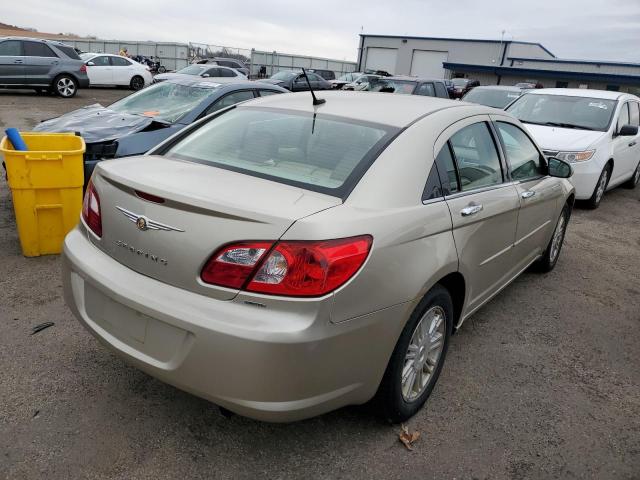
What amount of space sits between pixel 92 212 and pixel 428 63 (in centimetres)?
4901

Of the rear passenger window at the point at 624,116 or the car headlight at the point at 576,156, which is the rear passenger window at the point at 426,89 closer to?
the rear passenger window at the point at 624,116

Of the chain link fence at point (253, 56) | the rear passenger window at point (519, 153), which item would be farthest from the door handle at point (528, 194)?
the chain link fence at point (253, 56)

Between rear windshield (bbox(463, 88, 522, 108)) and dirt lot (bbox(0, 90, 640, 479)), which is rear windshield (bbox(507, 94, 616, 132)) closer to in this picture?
rear windshield (bbox(463, 88, 522, 108))

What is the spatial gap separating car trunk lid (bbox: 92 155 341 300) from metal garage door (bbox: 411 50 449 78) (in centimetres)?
4775

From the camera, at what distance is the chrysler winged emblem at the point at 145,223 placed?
216 cm

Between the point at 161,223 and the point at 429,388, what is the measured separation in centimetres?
167

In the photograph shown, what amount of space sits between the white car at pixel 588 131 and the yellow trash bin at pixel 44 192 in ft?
19.5

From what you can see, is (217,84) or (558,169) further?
(217,84)

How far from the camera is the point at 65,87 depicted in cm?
1769

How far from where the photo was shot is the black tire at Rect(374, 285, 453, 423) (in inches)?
95.7

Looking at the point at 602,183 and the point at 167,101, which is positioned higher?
the point at 167,101

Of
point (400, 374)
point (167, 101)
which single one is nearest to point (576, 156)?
point (167, 101)

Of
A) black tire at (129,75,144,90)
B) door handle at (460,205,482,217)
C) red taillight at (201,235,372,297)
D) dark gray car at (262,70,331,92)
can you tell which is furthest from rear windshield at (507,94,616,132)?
black tire at (129,75,144,90)

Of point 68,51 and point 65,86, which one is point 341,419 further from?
point 68,51
